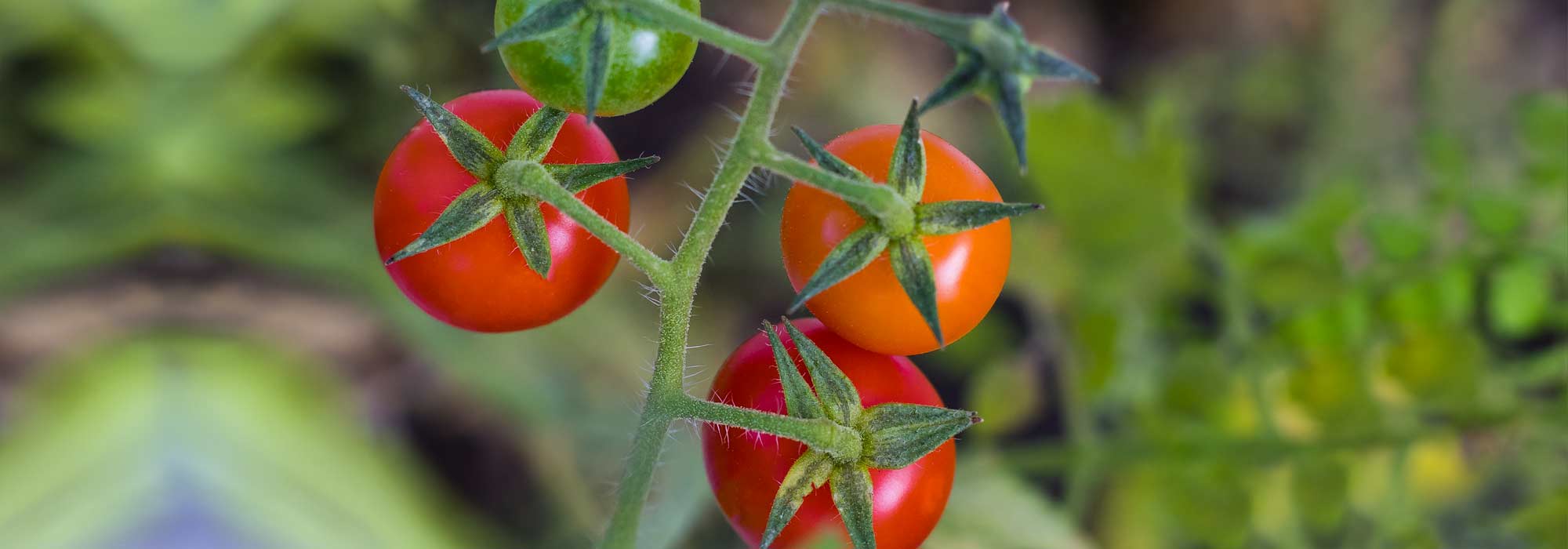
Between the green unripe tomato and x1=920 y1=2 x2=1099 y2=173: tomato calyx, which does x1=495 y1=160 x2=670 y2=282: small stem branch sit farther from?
x1=920 y1=2 x2=1099 y2=173: tomato calyx

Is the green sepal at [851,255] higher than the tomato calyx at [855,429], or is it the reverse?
the green sepal at [851,255]

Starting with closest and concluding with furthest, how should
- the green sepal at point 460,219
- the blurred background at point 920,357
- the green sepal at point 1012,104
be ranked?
1. the green sepal at point 1012,104
2. the green sepal at point 460,219
3. the blurred background at point 920,357

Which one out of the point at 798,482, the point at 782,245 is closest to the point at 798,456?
the point at 798,482

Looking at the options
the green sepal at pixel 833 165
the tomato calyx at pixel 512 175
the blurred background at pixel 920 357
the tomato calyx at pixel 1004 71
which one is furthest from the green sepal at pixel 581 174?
the blurred background at pixel 920 357

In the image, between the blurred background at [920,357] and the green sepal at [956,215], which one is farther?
the blurred background at [920,357]

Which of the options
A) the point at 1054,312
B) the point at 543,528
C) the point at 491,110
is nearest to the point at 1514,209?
the point at 1054,312

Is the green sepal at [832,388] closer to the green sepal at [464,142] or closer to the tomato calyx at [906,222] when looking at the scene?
the tomato calyx at [906,222]

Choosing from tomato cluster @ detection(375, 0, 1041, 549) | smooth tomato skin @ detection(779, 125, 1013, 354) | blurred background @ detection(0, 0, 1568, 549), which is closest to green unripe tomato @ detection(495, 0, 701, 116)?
tomato cluster @ detection(375, 0, 1041, 549)
